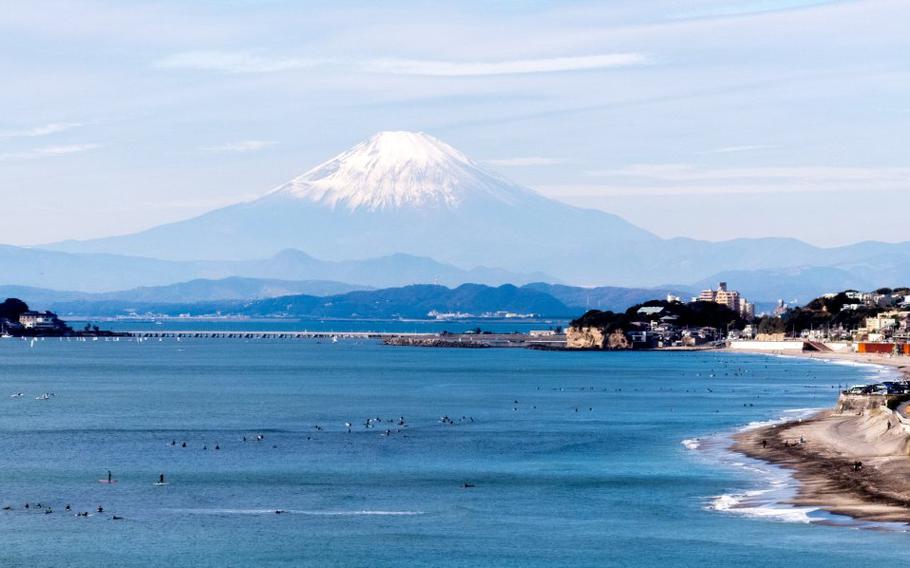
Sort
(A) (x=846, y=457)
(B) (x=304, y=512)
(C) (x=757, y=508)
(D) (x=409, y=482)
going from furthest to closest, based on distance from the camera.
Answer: (A) (x=846, y=457), (D) (x=409, y=482), (B) (x=304, y=512), (C) (x=757, y=508)

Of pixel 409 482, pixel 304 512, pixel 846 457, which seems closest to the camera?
pixel 304 512

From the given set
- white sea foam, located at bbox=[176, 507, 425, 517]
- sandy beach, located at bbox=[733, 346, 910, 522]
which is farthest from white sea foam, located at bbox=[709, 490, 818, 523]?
white sea foam, located at bbox=[176, 507, 425, 517]

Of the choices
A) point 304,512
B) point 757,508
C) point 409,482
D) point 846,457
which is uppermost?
point 846,457

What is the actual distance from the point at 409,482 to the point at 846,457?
1861 cm

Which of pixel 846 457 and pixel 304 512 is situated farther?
pixel 846 457

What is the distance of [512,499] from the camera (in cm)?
5394

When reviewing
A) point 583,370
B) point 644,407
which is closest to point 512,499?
point 644,407

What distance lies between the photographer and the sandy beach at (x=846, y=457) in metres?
50.2

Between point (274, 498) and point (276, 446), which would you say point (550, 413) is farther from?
point (274, 498)

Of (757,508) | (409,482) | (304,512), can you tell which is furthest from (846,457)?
(304,512)

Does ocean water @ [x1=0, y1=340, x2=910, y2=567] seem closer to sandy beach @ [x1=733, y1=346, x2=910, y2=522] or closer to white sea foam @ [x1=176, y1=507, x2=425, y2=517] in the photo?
white sea foam @ [x1=176, y1=507, x2=425, y2=517]

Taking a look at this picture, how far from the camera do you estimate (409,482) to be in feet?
191

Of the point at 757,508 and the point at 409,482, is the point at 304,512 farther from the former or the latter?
the point at 757,508

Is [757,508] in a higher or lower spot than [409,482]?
higher
